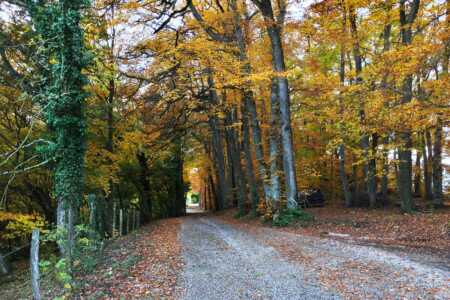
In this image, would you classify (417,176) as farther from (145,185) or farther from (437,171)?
(145,185)

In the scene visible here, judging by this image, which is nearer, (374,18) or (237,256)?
(237,256)

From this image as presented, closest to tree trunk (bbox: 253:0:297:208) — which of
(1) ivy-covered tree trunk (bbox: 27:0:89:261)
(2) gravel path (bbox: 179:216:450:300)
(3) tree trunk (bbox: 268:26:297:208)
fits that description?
(3) tree trunk (bbox: 268:26:297:208)

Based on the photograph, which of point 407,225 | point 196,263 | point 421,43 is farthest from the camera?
point 407,225

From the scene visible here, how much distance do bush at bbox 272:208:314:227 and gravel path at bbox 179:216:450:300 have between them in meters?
3.38

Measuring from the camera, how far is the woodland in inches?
302

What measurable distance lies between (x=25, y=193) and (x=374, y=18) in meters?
16.2

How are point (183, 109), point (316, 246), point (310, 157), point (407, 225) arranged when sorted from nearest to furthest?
point (316, 246) → point (407, 225) → point (183, 109) → point (310, 157)

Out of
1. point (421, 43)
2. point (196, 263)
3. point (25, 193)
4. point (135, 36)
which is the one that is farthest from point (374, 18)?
point (25, 193)

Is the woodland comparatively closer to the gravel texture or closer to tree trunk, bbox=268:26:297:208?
tree trunk, bbox=268:26:297:208

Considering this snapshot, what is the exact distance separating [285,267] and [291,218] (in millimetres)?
5866

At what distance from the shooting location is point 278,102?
13.1 m

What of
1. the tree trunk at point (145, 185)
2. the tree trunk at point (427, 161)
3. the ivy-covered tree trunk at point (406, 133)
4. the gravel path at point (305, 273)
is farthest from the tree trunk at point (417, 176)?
the tree trunk at point (145, 185)

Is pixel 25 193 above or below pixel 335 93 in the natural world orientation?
below

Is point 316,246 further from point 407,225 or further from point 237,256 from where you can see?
point 407,225
